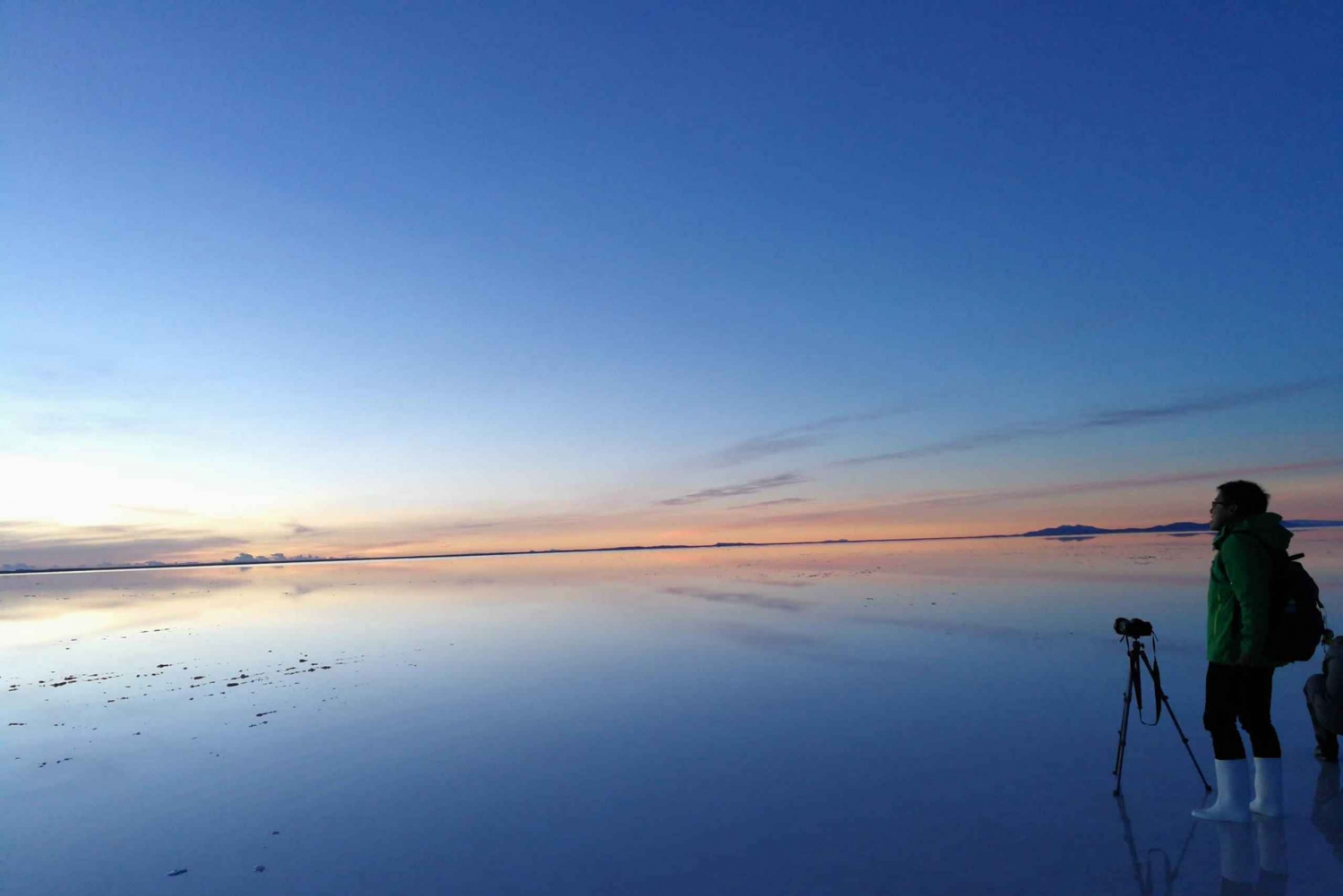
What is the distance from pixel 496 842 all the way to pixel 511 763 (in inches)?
81.1

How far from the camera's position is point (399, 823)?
625cm

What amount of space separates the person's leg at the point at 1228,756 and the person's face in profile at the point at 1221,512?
3.54ft

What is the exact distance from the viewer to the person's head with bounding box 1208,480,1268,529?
5336mm

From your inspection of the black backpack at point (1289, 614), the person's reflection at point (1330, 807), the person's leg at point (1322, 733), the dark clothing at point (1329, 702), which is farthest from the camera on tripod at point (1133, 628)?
the person's leg at point (1322, 733)

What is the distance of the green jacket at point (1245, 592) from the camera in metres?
5.11

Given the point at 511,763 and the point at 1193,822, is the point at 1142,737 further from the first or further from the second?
the point at 511,763

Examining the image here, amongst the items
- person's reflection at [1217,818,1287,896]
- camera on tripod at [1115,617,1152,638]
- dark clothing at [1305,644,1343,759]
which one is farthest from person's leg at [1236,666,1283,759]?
dark clothing at [1305,644,1343,759]

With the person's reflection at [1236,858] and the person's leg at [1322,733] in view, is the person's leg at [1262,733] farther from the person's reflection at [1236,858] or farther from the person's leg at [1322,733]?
the person's leg at [1322,733]

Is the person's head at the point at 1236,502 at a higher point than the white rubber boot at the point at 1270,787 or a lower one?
higher

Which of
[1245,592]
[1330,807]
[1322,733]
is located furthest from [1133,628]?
[1322,733]

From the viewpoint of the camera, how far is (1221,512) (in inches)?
215

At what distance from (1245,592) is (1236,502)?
0.70m

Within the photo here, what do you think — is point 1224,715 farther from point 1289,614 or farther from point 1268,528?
point 1268,528

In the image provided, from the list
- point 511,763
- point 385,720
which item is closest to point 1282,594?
point 511,763
